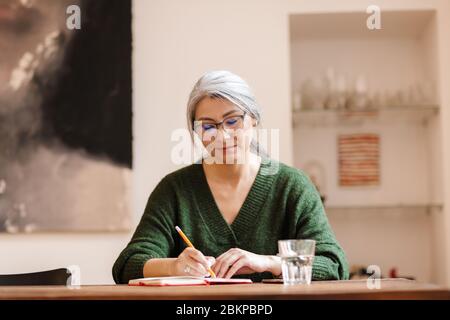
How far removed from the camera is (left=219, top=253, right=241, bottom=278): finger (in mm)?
1660

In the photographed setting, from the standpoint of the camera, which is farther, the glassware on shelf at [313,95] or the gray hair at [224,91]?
the glassware on shelf at [313,95]

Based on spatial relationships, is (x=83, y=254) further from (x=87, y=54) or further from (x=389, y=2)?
(x=389, y=2)

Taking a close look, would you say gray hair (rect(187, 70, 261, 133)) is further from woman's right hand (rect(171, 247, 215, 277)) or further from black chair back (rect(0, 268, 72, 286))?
black chair back (rect(0, 268, 72, 286))

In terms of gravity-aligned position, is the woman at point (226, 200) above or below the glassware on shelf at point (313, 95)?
below

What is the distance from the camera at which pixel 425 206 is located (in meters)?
3.42

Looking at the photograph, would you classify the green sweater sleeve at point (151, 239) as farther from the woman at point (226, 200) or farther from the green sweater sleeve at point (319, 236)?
the green sweater sleeve at point (319, 236)

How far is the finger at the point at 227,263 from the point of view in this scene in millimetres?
1660

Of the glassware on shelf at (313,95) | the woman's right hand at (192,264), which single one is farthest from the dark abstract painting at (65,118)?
the woman's right hand at (192,264)

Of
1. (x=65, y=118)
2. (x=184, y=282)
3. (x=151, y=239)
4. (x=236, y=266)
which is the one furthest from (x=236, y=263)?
(x=65, y=118)

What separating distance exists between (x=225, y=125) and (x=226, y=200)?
0.23 meters

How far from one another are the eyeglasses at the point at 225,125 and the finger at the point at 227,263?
18.6 inches

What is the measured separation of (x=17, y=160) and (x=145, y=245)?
148cm
